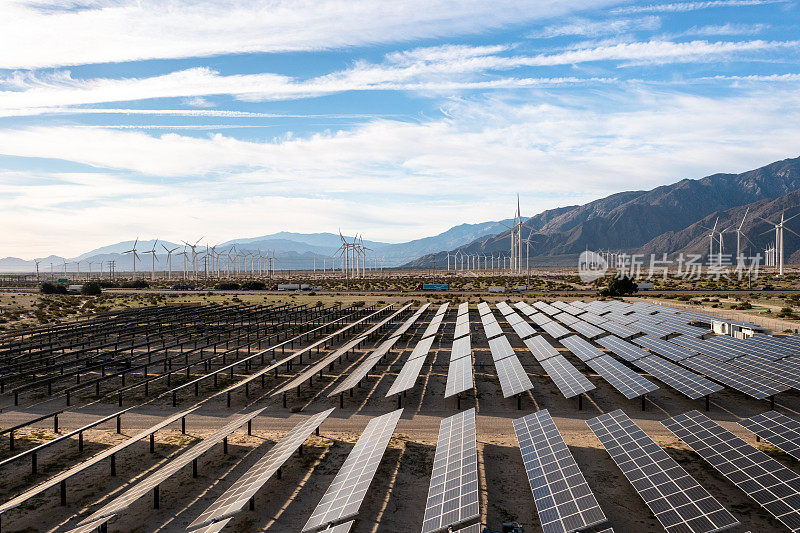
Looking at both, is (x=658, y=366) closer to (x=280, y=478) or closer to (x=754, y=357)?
(x=754, y=357)

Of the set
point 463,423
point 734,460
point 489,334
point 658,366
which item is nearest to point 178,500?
point 463,423

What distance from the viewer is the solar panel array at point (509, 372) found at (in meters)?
21.9

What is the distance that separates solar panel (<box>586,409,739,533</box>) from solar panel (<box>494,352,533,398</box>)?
500cm

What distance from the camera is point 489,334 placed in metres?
37.0

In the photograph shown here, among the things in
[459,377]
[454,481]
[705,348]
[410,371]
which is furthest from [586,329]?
[454,481]

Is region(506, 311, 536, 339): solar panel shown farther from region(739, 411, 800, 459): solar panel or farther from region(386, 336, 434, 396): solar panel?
region(739, 411, 800, 459): solar panel

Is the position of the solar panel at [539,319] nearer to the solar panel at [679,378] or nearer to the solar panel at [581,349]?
the solar panel at [581,349]

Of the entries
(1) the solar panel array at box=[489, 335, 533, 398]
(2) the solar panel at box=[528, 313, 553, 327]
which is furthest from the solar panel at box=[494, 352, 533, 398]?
(2) the solar panel at box=[528, 313, 553, 327]

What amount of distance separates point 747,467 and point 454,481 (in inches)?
358

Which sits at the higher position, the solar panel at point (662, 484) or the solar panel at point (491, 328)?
the solar panel at point (491, 328)

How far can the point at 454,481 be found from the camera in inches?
495

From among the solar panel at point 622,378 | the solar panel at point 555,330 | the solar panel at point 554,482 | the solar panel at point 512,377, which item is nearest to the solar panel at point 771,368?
the solar panel at point 622,378

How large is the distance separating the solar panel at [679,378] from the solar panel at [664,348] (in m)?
1.87

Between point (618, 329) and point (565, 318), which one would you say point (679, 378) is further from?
point (565, 318)
